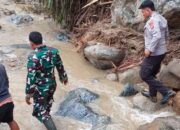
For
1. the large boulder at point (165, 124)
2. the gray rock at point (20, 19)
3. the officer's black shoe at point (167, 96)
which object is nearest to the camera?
the large boulder at point (165, 124)

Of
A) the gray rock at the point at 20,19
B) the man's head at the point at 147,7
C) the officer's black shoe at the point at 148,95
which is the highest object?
the man's head at the point at 147,7

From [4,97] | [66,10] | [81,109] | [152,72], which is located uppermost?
[4,97]

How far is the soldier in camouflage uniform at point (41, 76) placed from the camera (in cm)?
507

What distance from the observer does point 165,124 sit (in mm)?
5043

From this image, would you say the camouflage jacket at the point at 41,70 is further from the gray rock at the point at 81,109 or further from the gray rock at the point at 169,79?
the gray rock at the point at 169,79

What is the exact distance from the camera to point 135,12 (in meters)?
8.48

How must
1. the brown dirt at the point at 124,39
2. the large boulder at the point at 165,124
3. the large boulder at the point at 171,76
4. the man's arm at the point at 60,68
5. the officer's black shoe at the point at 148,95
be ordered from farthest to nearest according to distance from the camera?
the brown dirt at the point at 124,39 < the large boulder at the point at 171,76 < the officer's black shoe at the point at 148,95 < the man's arm at the point at 60,68 < the large boulder at the point at 165,124

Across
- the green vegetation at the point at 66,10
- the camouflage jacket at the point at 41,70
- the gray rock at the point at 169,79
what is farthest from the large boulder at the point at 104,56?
the camouflage jacket at the point at 41,70

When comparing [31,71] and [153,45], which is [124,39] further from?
[31,71]

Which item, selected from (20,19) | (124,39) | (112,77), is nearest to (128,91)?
(112,77)

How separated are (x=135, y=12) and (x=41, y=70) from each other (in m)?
3.86

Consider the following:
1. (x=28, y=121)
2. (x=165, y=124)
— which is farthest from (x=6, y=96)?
(x=165, y=124)

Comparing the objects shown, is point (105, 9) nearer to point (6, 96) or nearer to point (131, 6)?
point (131, 6)

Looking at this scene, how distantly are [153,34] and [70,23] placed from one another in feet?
15.4
